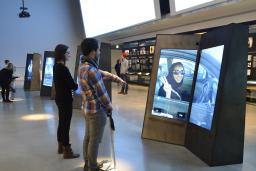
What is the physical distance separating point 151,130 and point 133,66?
1420cm

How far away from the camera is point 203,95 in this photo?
460cm

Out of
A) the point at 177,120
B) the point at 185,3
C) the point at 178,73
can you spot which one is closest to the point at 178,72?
the point at 178,73

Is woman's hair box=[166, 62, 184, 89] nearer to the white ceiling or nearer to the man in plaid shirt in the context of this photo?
the man in plaid shirt

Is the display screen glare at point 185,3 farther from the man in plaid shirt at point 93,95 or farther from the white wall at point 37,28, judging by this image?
the white wall at point 37,28

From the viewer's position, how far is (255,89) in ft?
34.3

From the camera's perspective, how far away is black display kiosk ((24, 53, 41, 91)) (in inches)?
570

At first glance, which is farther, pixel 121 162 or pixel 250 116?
pixel 250 116

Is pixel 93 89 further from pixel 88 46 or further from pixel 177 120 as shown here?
pixel 177 120

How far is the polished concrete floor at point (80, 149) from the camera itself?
13.9 feet

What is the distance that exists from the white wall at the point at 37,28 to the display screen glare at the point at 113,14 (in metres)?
5.22

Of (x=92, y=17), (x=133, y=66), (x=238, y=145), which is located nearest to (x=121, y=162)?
(x=238, y=145)

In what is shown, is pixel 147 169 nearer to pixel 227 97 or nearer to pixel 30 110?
pixel 227 97

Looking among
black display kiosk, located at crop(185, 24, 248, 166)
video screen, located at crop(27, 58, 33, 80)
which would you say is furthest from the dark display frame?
video screen, located at crop(27, 58, 33, 80)

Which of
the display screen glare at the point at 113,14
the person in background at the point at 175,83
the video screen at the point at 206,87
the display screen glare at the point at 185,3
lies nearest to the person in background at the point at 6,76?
the display screen glare at the point at 113,14
